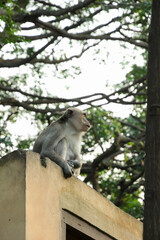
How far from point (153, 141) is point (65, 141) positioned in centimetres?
367

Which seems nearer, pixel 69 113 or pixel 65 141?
pixel 65 141

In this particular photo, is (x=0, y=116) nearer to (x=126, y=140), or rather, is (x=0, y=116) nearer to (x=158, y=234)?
(x=126, y=140)

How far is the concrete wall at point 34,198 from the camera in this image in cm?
589

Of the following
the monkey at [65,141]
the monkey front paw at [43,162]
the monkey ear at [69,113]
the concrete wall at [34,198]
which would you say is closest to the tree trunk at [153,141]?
the concrete wall at [34,198]

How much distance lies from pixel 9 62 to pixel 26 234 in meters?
7.42

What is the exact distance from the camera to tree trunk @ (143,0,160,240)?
4512 millimetres

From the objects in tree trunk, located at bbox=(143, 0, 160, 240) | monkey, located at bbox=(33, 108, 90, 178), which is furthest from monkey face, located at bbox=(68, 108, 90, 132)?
tree trunk, located at bbox=(143, 0, 160, 240)

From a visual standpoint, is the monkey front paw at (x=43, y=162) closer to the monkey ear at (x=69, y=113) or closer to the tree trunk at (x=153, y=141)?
the tree trunk at (x=153, y=141)

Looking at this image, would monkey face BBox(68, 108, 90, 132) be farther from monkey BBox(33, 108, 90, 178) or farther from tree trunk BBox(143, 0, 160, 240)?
tree trunk BBox(143, 0, 160, 240)

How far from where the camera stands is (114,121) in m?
14.2

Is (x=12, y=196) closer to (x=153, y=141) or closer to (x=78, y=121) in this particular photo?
(x=153, y=141)

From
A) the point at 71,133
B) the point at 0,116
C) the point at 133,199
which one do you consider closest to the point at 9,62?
the point at 0,116

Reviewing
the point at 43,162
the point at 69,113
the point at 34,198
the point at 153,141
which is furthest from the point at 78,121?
the point at 153,141

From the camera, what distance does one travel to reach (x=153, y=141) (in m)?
4.81
